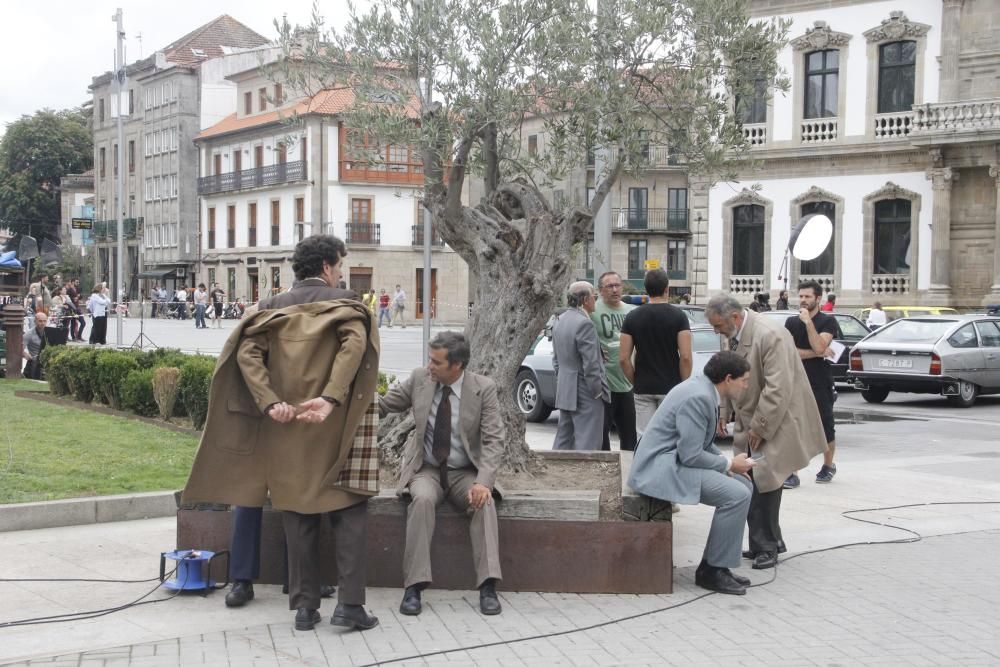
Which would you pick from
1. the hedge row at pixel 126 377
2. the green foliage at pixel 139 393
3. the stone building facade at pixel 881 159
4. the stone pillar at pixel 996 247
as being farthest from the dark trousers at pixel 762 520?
the stone pillar at pixel 996 247

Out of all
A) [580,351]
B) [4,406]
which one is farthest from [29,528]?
[4,406]

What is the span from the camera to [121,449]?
11148 millimetres

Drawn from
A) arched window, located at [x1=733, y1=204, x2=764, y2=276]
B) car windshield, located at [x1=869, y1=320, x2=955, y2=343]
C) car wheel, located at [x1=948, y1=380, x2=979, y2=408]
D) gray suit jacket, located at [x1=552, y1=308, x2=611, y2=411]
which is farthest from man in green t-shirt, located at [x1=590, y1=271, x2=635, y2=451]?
arched window, located at [x1=733, y1=204, x2=764, y2=276]

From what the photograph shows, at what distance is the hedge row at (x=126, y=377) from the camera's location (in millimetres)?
12789

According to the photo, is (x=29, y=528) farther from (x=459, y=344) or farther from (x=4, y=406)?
(x=4, y=406)

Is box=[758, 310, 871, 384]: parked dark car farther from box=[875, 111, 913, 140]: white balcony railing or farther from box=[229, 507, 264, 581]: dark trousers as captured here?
box=[229, 507, 264, 581]: dark trousers

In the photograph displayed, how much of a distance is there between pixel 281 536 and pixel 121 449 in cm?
470

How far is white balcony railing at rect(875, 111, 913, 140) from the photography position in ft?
116

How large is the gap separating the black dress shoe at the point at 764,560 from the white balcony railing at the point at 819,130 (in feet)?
100

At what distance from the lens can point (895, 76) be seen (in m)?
35.6

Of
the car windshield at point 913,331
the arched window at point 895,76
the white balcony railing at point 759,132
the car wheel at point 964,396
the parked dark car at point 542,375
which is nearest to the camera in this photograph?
the parked dark car at point 542,375

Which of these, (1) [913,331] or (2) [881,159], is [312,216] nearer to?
(2) [881,159]

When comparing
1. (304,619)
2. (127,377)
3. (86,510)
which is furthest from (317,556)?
(127,377)

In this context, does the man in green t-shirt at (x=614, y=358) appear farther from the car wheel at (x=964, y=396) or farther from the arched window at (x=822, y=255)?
the arched window at (x=822, y=255)
